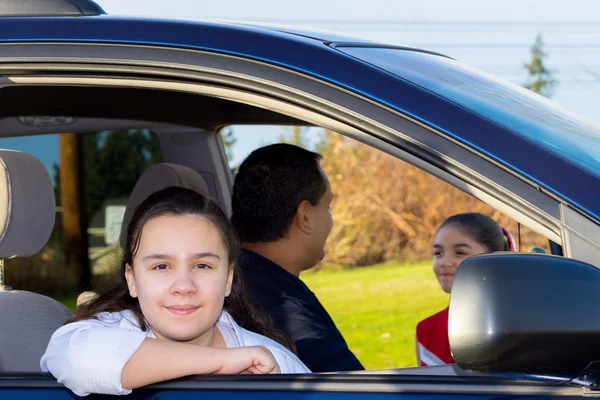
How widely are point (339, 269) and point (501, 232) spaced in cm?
1136

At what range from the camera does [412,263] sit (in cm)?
1530

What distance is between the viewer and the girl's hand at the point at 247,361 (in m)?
1.71

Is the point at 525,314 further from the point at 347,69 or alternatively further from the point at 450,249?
the point at 450,249

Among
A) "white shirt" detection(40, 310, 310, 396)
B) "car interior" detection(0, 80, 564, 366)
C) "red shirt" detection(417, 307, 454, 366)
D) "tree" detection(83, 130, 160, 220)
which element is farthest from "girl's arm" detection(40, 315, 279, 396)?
"tree" detection(83, 130, 160, 220)

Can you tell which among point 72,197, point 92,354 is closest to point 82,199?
point 72,197

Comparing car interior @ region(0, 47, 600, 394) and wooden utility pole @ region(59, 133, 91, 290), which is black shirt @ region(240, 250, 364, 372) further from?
wooden utility pole @ region(59, 133, 91, 290)

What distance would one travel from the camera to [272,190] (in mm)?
2930

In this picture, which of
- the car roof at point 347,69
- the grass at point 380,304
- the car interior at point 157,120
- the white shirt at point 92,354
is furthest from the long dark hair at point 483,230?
the grass at point 380,304

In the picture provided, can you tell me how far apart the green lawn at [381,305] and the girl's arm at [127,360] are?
6250 millimetres

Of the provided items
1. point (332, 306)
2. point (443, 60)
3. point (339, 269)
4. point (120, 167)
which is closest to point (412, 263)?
point (339, 269)

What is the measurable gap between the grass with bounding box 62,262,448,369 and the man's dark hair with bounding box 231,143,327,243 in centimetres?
505

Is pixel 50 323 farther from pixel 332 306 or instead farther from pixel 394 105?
pixel 332 306

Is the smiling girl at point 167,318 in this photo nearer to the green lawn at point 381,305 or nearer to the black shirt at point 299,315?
the black shirt at point 299,315

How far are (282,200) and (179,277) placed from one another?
43.4 inches
